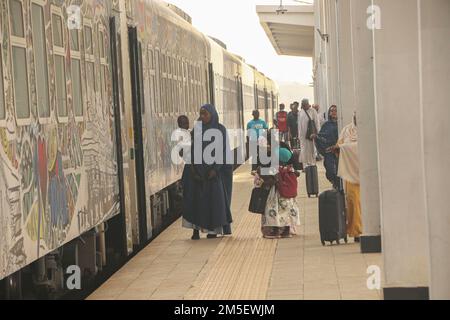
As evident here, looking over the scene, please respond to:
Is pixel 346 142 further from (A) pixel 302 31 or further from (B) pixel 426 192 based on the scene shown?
(A) pixel 302 31

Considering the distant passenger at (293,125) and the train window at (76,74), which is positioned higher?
the train window at (76,74)

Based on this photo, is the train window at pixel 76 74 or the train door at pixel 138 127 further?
the train door at pixel 138 127

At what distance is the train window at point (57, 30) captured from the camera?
10634mm

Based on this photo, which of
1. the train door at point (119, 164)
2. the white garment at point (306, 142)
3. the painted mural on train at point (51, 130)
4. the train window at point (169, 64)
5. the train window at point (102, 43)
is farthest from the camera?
the white garment at point (306, 142)

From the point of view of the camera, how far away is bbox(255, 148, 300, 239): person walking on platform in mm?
16641

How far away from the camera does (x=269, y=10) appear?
46094 mm

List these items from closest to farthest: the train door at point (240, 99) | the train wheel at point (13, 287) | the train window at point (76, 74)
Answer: the train wheel at point (13, 287)
the train window at point (76, 74)
the train door at point (240, 99)

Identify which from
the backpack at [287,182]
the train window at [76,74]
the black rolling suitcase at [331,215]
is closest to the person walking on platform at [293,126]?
the backpack at [287,182]

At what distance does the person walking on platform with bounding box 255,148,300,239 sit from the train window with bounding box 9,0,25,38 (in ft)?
25.1

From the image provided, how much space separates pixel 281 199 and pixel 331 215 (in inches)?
58.8

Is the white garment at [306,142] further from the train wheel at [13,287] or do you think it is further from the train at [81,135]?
the train wheel at [13,287]

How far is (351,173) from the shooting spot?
50.6ft

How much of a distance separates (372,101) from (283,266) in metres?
2.13

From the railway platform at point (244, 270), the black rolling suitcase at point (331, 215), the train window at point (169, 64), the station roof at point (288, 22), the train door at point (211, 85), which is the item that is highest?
the station roof at point (288, 22)
